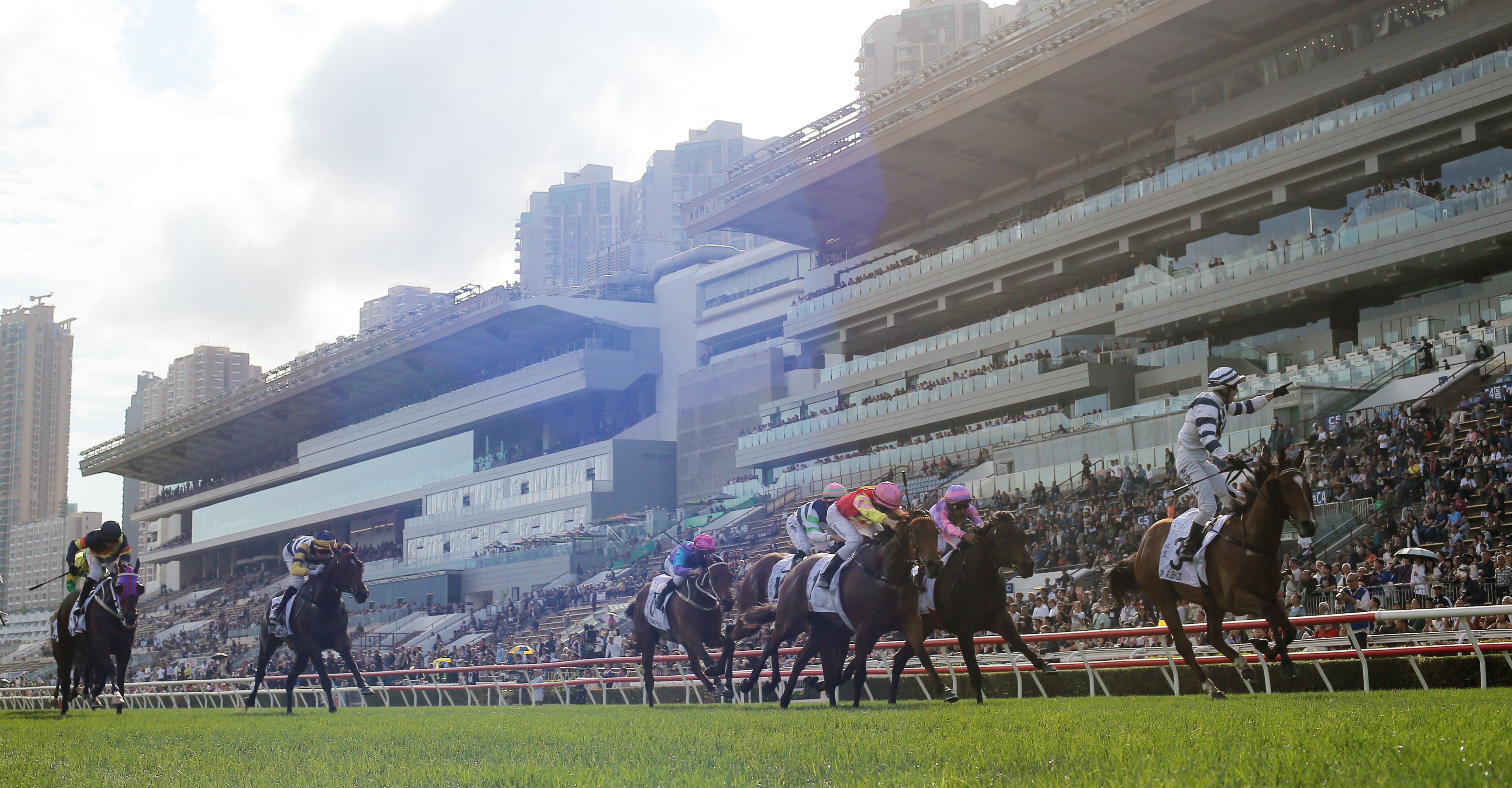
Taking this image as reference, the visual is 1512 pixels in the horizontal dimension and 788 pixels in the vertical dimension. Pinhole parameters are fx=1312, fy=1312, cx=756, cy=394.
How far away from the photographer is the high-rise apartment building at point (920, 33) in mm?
119500

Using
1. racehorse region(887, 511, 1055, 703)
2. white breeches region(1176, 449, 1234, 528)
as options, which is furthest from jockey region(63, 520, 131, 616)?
white breeches region(1176, 449, 1234, 528)

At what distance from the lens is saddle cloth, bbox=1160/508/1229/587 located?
10.8m

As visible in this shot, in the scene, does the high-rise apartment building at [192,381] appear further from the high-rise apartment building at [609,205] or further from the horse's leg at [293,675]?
the horse's leg at [293,675]

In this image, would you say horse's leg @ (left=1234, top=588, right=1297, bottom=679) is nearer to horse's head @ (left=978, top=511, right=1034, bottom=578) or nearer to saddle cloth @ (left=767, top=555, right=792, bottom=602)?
horse's head @ (left=978, top=511, right=1034, bottom=578)

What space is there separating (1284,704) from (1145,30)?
Answer: 1149 inches

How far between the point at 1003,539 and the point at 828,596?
68.2 inches

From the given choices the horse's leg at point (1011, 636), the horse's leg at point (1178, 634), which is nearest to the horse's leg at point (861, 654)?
the horse's leg at point (1011, 636)

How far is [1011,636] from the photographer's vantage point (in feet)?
38.1

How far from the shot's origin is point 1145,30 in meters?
34.4

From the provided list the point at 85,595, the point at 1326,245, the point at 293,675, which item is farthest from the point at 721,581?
the point at 1326,245

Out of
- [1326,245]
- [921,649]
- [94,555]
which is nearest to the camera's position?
[921,649]

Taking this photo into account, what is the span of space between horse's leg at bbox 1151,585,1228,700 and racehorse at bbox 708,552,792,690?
4.74 m

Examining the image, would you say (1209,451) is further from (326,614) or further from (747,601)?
(326,614)

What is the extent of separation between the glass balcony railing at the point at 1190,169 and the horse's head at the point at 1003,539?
22542mm
